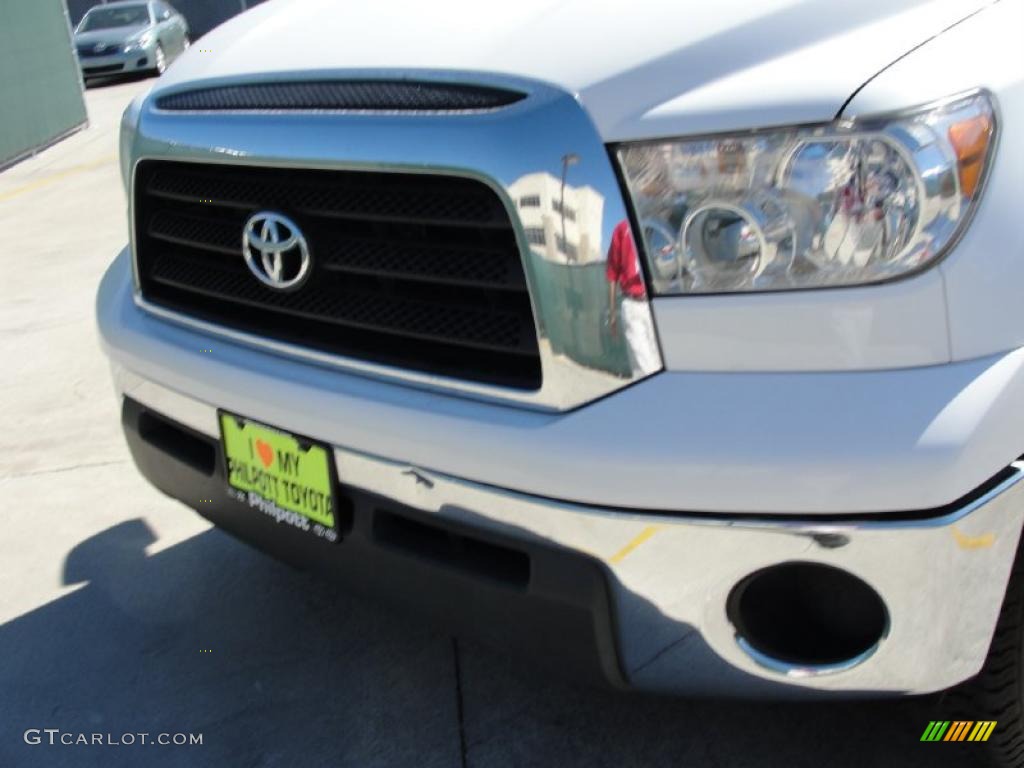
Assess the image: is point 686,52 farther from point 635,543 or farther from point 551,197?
point 635,543

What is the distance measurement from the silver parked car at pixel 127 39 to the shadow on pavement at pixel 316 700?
15.2 m

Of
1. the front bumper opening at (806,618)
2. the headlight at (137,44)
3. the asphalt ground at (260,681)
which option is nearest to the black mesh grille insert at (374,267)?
the front bumper opening at (806,618)

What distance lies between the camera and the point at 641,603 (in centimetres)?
180

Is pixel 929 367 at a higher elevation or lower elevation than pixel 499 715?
higher

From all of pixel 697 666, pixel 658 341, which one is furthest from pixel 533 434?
pixel 697 666

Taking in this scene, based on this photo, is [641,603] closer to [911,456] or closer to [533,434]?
[533,434]

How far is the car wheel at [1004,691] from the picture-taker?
182 centimetres

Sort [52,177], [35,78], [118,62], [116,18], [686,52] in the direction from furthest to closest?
1. [116,18]
2. [118,62]
3. [35,78]
4. [52,177]
5. [686,52]

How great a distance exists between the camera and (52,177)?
33.3ft

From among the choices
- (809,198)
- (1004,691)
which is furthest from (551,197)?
(1004,691)

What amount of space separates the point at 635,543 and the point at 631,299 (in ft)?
1.21

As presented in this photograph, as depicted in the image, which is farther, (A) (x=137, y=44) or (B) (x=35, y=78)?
(A) (x=137, y=44)

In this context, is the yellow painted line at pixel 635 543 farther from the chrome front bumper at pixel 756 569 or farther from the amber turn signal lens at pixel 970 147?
the amber turn signal lens at pixel 970 147

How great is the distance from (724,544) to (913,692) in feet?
1.29
